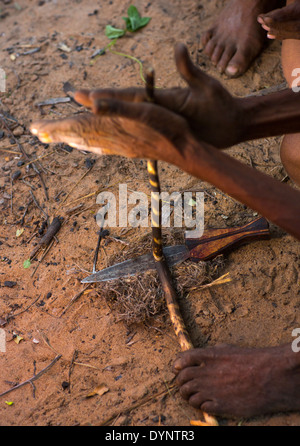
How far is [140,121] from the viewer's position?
1372mm

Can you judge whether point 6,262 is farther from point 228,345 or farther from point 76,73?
point 76,73

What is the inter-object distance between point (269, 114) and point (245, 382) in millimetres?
1069

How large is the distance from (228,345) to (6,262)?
1.30 m

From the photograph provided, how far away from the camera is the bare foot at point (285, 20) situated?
217cm

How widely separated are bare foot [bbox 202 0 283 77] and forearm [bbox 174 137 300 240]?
191cm

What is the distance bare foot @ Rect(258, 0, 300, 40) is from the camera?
2.17m

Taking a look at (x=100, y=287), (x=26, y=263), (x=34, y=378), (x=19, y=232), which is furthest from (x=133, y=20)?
(x=34, y=378)

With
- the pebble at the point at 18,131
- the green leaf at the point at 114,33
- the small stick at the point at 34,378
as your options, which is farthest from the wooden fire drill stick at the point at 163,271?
the green leaf at the point at 114,33

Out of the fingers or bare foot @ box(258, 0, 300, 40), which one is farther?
bare foot @ box(258, 0, 300, 40)

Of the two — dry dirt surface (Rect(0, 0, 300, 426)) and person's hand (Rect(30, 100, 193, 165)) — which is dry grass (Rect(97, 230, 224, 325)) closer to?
dry dirt surface (Rect(0, 0, 300, 426))

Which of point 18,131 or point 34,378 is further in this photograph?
point 18,131

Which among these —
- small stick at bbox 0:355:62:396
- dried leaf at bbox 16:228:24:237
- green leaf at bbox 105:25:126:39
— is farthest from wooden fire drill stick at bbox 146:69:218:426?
green leaf at bbox 105:25:126:39

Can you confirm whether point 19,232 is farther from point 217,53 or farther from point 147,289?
point 217,53

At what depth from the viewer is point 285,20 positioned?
2.19 meters
